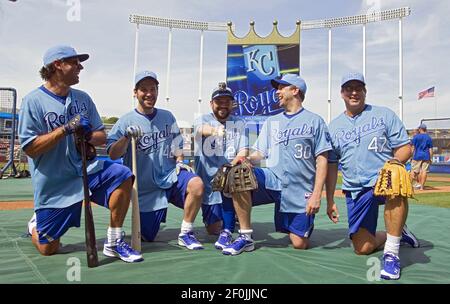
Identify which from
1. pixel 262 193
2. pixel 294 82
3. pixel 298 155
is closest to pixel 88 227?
pixel 262 193

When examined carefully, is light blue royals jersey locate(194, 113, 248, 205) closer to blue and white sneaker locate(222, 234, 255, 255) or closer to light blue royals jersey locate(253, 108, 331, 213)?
light blue royals jersey locate(253, 108, 331, 213)

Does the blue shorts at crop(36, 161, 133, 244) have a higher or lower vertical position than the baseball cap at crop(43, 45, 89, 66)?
lower

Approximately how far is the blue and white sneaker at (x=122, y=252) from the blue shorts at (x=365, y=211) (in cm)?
205

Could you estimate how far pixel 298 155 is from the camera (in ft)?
12.6

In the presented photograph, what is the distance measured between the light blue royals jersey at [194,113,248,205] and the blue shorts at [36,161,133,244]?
107cm

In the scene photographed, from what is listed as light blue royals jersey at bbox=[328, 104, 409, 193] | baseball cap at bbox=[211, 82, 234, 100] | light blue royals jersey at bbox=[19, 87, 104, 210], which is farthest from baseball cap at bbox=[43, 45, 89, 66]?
light blue royals jersey at bbox=[328, 104, 409, 193]

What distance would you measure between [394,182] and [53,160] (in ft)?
9.76

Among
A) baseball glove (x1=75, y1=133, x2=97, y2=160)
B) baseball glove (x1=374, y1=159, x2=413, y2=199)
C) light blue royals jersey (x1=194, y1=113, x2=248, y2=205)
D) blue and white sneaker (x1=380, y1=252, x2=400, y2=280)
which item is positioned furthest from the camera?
light blue royals jersey (x1=194, y1=113, x2=248, y2=205)

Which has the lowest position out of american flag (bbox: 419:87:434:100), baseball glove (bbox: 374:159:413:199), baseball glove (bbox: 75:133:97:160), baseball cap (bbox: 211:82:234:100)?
baseball glove (bbox: 374:159:413:199)

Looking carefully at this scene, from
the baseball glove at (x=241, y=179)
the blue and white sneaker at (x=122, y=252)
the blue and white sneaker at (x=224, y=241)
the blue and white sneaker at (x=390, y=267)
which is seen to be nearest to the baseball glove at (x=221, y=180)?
the baseball glove at (x=241, y=179)

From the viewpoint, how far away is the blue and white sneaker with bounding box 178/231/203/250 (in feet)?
12.0

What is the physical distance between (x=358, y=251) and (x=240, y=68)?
24028 millimetres

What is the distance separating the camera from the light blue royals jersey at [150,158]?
397cm
